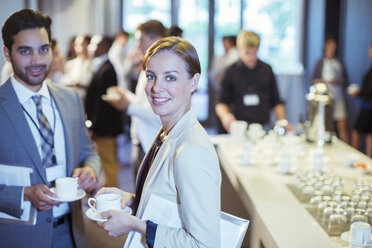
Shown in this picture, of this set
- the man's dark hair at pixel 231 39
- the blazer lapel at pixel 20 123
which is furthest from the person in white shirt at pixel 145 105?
the man's dark hair at pixel 231 39

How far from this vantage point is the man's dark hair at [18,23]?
184cm

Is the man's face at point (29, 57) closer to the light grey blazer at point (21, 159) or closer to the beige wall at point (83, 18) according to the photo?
the light grey blazer at point (21, 159)

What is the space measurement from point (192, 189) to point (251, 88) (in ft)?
9.31

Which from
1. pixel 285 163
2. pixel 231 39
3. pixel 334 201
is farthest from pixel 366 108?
pixel 334 201

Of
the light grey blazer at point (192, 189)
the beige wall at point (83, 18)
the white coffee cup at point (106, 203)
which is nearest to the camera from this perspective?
the light grey blazer at point (192, 189)

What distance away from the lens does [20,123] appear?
1.82 meters

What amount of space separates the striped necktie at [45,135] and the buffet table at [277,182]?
2.86 ft

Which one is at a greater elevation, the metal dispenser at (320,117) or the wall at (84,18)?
the wall at (84,18)

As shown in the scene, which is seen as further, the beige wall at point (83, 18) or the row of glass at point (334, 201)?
the beige wall at point (83, 18)

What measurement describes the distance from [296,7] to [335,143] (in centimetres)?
540

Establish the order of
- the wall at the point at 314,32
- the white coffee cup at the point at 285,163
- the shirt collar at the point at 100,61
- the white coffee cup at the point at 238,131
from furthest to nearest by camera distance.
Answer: the wall at the point at 314,32
the shirt collar at the point at 100,61
the white coffee cup at the point at 238,131
the white coffee cup at the point at 285,163

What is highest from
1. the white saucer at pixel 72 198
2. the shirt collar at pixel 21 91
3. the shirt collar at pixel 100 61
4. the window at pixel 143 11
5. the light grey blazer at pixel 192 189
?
the window at pixel 143 11

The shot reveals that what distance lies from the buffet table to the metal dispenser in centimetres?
7

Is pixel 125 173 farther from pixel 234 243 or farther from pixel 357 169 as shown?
pixel 234 243
